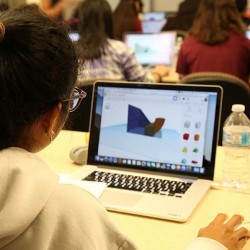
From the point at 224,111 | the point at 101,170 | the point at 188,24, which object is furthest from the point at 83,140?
the point at 188,24

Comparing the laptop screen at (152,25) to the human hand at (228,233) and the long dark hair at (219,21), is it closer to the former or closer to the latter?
the long dark hair at (219,21)

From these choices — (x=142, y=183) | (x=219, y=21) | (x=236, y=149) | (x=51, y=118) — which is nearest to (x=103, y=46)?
(x=219, y=21)

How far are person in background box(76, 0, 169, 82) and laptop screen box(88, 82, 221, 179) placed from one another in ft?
4.95

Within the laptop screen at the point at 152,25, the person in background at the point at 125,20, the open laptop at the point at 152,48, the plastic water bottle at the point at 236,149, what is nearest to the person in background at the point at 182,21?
the laptop screen at the point at 152,25

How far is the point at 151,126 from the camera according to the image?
1469mm

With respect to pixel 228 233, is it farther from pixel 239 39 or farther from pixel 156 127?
pixel 239 39

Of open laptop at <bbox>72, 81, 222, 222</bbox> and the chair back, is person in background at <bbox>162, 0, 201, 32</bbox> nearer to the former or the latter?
the chair back

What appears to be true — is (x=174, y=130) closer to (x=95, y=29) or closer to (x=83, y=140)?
(x=83, y=140)

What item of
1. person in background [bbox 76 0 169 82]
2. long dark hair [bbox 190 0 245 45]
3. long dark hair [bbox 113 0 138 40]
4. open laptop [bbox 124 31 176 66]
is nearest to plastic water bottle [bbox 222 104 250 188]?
person in background [bbox 76 0 169 82]

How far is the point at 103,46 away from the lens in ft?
10.0

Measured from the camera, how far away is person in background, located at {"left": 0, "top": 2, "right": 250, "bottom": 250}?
77 cm

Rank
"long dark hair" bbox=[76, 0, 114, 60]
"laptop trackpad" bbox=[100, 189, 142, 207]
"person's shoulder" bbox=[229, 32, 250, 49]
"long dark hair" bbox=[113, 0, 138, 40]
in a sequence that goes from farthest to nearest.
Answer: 1. "long dark hair" bbox=[113, 0, 138, 40]
2. "person's shoulder" bbox=[229, 32, 250, 49]
3. "long dark hair" bbox=[76, 0, 114, 60]
4. "laptop trackpad" bbox=[100, 189, 142, 207]

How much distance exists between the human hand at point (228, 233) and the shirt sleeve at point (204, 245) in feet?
0.09

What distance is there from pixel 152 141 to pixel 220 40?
188 cm
